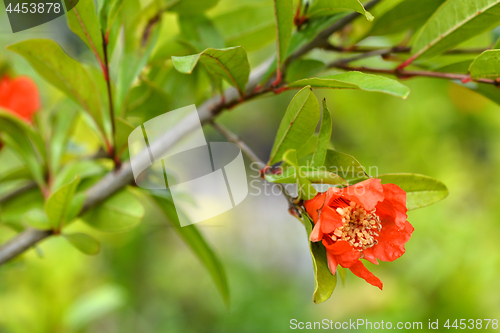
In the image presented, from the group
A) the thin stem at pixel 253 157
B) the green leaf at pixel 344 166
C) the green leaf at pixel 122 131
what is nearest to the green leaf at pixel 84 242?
the green leaf at pixel 122 131

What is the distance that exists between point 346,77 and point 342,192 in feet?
0.33

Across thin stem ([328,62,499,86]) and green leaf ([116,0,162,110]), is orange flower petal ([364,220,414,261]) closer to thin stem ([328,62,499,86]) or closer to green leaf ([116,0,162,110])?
thin stem ([328,62,499,86])

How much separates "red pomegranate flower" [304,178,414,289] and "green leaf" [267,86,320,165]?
6 cm

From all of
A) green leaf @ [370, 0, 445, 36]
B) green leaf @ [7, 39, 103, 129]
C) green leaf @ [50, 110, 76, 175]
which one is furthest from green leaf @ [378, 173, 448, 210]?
green leaf @ [50, 110, 76, 175]

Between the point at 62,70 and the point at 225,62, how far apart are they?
0.22 meters

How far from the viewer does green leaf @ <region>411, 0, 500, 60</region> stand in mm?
351

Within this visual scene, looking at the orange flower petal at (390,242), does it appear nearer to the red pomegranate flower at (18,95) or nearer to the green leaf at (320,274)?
the green leaf at (320,274)

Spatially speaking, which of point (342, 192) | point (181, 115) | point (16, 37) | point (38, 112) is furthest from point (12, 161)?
point (342, 192)

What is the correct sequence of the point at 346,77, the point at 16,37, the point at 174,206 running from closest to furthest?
the point at 346,77, the point at 174,206, the point at 16,37

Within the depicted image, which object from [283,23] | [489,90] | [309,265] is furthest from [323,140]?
[309,265]

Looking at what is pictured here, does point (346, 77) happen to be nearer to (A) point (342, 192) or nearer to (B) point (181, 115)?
(A) point (342, 192)

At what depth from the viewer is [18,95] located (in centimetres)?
59

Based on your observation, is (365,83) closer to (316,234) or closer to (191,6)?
(316,234)

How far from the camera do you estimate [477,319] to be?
46.2 inches
